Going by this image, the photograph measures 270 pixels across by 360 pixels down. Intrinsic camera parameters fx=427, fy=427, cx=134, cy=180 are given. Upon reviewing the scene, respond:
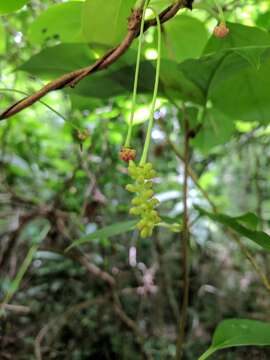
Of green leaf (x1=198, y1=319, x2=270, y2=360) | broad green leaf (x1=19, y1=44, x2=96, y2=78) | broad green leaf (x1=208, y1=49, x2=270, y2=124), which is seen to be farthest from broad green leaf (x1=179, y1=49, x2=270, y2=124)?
green leaf (x1=198, y1=319, x2=270, y2=360)

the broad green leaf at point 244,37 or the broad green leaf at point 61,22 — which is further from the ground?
the broad green leaf at point 61,22

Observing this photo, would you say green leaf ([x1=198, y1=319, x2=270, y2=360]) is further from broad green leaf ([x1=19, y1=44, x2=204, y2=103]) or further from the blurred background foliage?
broad green leaf ([x1=19, y1=44, x2=204, y2=103])

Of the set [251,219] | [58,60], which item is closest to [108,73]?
[58,60]

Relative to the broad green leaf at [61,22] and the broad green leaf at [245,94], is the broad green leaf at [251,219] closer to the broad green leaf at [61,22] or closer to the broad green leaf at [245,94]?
the broad green leaf at [245,94]

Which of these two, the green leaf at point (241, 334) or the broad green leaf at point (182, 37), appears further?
the broad green leaf at point (182, 37)

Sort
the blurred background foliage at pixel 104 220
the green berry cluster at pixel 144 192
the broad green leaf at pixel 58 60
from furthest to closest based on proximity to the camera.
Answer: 1. the blurred background foliage at pixel 104 220
2. the broad green leaf at pixel 58 60
3. the green berry cluster at pixel 144 192

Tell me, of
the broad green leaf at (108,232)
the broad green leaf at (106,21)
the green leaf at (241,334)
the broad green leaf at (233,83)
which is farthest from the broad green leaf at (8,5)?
the green leaf at (241,334)
